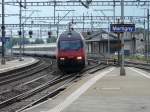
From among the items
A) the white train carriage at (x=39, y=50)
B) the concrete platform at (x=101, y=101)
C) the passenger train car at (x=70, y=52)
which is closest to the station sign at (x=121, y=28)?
the passenger train car at (x=70, y=52)

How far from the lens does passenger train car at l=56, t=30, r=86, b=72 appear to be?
38562 millimetres

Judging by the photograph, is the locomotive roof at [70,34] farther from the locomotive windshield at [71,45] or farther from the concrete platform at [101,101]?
the concrete platform at [101,101]

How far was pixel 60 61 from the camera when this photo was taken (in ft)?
128

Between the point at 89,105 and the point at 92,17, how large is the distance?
67301 millimetres

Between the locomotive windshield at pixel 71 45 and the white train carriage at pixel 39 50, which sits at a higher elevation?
the locomotive windshield at pixel 71 45

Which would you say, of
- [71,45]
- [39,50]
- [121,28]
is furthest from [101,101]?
[39,50]

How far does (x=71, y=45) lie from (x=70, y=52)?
2.01ft

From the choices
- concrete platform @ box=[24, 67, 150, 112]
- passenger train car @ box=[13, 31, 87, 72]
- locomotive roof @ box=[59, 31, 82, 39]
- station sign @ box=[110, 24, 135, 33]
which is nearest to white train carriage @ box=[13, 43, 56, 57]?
locomotive roof @ box=[59, 31, 82, 39]

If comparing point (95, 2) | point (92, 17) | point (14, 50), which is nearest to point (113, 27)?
point (95, 2)

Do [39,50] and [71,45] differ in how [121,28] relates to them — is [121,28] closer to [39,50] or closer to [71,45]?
[71,45]

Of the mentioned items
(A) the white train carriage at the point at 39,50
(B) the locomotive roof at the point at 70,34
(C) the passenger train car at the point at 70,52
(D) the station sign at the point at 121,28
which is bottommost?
(A) the white train carriage at the point at 39,50

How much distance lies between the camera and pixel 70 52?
38.9 m

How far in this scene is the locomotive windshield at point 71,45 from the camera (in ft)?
128

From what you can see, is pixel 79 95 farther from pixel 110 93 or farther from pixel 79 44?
pixel 79 44
